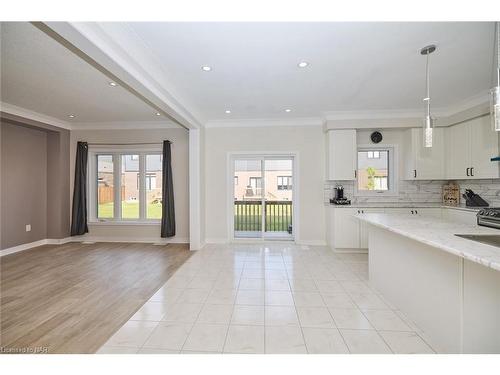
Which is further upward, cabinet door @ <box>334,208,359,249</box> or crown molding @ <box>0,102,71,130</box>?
crown molding @ <box>0,102,71,130</box>

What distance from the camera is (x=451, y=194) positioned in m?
4.45

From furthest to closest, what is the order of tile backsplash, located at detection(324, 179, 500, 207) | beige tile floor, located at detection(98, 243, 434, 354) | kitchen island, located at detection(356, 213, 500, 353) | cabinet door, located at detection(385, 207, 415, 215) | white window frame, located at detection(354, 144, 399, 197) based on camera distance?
1. white window frame, located at detection(354, 144, 399, 197)
2. tile backsplash, located at detection(324, 179, 500, 207)
3. cabinet door, located at detection(385, 207, 415, 215)
4. beige tile floor, located at detection(98, 243, 434, 354)
5. kitchen island, located at detection(356, 213, 500, 353)

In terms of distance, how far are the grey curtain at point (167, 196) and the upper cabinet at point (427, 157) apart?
16.1ft

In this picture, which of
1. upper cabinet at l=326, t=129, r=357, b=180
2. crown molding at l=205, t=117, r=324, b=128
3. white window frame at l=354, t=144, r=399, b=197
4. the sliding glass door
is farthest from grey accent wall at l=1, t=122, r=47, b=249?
white window frame at l=354, t=144, r=399, b=197

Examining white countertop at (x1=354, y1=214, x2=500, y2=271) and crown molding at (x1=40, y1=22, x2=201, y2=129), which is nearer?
white countertop at (x1=354, y1=214, x2=500, y2=271)

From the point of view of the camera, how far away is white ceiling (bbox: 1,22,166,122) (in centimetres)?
227

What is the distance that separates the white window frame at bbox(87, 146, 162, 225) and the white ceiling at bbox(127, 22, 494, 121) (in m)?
2.17

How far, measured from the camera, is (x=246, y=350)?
182 centimetres

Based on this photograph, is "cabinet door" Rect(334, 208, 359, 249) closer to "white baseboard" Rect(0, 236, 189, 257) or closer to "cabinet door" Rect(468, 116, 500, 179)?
"cabinet door" Rect(468, 116, 500, 179)

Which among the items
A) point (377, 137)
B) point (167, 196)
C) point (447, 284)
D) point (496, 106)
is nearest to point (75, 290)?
point (167, 196)

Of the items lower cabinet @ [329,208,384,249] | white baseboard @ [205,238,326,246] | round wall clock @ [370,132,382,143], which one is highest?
round wall clock @ [370,132,382,143]

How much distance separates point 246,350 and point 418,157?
15.0 feet
